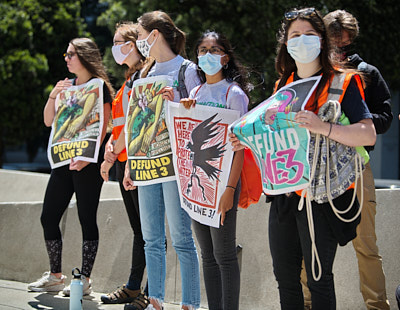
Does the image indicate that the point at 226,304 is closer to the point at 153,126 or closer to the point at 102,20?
the point at 153,126

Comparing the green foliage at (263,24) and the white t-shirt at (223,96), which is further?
the green foliage at (263,24)

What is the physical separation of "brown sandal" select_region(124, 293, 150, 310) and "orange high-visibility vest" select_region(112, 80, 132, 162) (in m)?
1.10

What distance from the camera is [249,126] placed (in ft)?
11.4

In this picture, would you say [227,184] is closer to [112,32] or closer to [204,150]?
[204,150]

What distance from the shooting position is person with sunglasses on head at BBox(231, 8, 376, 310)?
125 inches

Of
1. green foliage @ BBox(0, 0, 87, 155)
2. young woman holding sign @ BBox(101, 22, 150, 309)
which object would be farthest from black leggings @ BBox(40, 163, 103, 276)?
green foliage @ BBox(0, 0, 87, 155)

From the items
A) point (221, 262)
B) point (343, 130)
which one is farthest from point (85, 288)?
point (343, 130)

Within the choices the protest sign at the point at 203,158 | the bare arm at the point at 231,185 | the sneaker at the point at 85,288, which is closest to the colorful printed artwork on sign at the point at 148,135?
the protest sign at the point at 203,158

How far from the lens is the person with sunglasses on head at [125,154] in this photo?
482 cm

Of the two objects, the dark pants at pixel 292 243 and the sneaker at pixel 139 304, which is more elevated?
the dark pants at pixel 292 243

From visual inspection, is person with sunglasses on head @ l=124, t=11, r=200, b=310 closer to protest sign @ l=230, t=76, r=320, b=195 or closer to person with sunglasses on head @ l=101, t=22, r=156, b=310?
person with sunglasses on head @ l=101, t=22, r=156, b=310

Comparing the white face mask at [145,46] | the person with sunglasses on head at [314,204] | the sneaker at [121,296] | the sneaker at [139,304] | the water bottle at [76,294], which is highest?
the white face mask at [145,46]

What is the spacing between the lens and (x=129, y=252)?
563 cm

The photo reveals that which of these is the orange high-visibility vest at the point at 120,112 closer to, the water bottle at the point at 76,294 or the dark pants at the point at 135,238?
the dark pants at the point at 135,238
